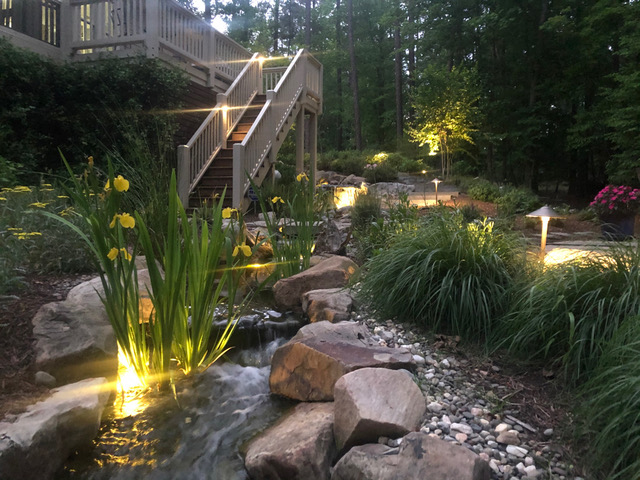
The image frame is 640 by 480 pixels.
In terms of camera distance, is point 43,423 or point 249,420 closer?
point 43,423

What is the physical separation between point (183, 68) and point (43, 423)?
870 cm

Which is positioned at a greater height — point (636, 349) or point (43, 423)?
point (636, 349)

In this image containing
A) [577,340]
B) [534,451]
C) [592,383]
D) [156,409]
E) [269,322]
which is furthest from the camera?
[269,322]

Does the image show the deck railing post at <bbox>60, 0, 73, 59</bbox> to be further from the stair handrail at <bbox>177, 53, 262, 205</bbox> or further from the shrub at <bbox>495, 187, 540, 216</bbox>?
the shrub at <bbox>495, 187, 540, 216</bbox>

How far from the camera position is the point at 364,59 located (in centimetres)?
2778

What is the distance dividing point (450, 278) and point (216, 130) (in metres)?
7.58

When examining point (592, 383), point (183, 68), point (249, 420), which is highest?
point (183, 68)

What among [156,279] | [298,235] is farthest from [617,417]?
[298,235]

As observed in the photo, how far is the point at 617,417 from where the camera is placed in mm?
1515

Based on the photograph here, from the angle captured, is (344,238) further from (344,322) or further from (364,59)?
(364,59)

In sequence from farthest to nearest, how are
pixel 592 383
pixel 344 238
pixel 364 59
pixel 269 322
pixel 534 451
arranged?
pixel 364 59 → pixel 344 238 → pixel 269 322 → pixel 592 383 → pixel 534 451

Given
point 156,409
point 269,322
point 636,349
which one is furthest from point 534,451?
point 269,322

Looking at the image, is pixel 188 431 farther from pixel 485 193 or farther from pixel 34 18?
pixel 485 193

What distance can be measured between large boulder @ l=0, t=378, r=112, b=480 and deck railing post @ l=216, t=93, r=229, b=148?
782cm
